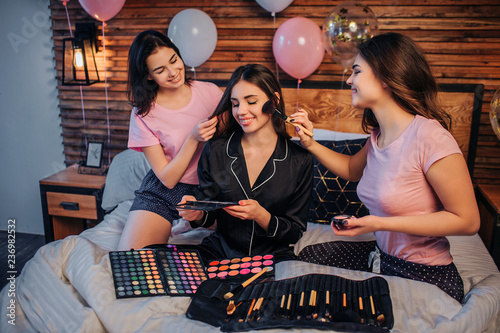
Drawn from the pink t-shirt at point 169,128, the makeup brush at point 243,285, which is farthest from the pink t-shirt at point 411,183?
the pink t-shirt at point 169,128

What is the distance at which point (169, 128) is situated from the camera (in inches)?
86.8

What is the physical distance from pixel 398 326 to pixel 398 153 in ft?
1.97

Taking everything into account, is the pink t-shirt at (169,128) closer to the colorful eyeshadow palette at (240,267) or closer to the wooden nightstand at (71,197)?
the colorful eyeshadow palette at (240,267)

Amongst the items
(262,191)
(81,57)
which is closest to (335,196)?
(262,191)

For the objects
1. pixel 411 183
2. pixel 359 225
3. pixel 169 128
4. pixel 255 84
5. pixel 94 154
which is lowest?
pixel 94 154

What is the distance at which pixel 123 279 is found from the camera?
1.52m

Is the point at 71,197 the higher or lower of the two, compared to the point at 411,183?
lower

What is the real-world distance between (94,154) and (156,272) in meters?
1.85

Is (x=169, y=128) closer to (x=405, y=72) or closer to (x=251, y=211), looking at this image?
(x=251, y=211)

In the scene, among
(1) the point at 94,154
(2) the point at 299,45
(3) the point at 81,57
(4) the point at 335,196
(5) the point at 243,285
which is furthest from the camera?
(1) the point at 94,154

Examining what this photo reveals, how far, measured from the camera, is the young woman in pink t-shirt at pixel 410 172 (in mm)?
1484

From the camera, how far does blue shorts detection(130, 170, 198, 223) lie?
2225 millimetres

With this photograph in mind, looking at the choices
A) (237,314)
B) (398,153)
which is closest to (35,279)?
(237,314)

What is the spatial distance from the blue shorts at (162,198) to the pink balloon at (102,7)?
48.7 inches
